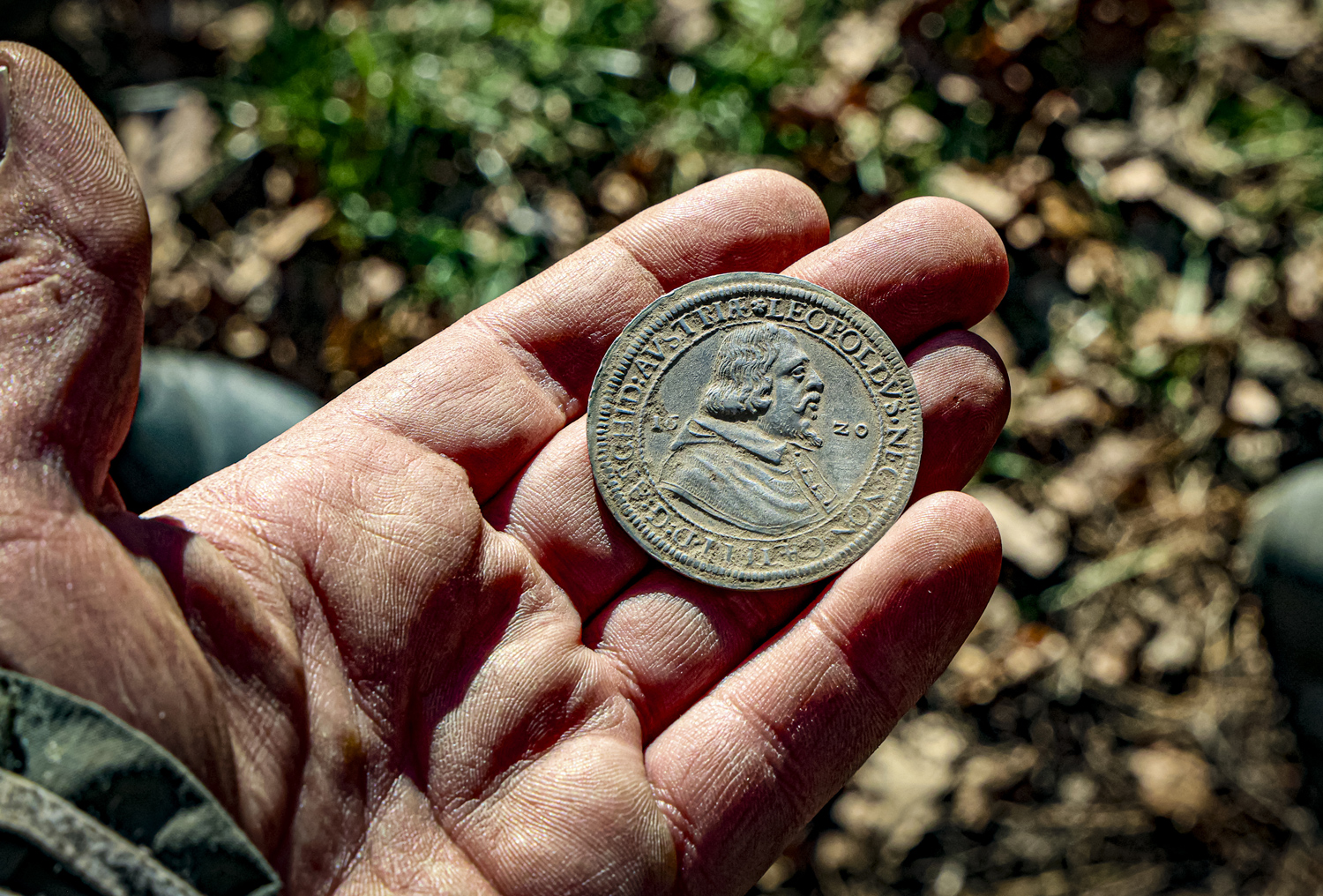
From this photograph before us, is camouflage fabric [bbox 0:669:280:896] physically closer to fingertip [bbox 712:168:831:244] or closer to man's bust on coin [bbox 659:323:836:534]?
man's bust on coin [bbox 659:323:836:534]

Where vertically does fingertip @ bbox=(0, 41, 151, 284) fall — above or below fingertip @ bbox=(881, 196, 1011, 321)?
above

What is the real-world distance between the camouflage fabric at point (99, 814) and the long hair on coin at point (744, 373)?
6.16 feet

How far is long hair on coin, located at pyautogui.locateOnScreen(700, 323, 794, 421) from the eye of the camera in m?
3.27

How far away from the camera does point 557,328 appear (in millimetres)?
3234

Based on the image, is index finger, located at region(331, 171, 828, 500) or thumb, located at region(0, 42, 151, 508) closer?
thumb, located at region(0, 42, 151, 508)

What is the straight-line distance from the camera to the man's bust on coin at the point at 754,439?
321cm

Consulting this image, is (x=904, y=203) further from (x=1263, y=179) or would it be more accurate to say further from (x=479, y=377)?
(x=1263, y=179)

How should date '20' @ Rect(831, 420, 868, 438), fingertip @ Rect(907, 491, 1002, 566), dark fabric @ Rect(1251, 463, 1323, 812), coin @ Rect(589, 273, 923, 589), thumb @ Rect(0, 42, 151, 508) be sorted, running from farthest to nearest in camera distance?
dark fabric @ Rect(1251, 463, 1323, 812)
date '20' @ Rect(831, 420, 868, 438)
coin @ Rect(589, 273, 923, 589)
fingertip @ Rect(907, 491, 1002, 566)
thumb @ Rect(0, 42, 151, 508)

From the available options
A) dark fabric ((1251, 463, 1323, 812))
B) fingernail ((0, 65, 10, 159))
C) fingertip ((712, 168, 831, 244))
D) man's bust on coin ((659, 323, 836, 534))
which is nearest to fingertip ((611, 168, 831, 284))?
fingertip ((712, 168, 831, 244))

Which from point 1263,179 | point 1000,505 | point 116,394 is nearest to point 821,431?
point 1000,505

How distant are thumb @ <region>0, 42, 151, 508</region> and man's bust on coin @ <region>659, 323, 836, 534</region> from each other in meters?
1.64

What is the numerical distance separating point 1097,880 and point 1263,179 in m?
3.30

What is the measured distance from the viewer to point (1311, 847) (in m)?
3.84

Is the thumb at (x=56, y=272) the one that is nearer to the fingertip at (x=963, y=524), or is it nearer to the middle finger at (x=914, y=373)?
the middle finger at (x=914, y=373)
